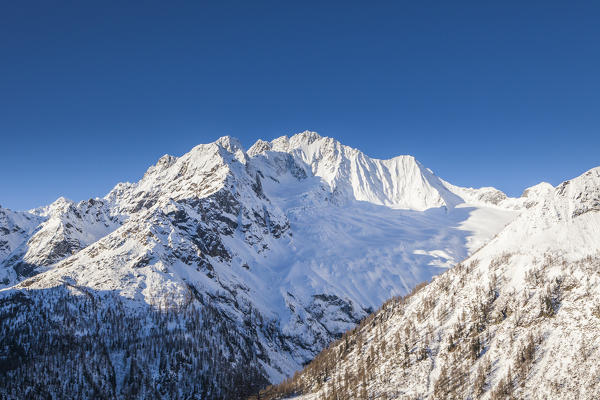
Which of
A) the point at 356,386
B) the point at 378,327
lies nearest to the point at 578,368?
the point at 356,386

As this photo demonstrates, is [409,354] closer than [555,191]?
Yes

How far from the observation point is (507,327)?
130 meters

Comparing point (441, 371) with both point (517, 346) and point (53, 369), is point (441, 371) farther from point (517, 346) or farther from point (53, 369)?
point (53, 369)

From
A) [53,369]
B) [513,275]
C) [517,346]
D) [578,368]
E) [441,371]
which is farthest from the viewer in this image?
[53,369]

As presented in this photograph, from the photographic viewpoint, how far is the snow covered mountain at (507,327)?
374 ft

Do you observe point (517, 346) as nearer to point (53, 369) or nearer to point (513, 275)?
point (513, 275)

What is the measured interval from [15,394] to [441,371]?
165m

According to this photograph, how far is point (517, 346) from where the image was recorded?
122562 mm

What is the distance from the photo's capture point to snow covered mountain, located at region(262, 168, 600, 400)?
114 metres

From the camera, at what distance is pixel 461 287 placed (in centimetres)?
15662

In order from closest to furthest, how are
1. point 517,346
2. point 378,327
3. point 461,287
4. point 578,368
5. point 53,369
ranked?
point 578,368, point 517,346, point 461,287, point 378,327, point 53,369

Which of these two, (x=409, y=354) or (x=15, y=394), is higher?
(x=15, y=394)

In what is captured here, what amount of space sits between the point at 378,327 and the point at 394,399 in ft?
165

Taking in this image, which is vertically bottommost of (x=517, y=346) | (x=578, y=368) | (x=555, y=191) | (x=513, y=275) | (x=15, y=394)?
(x=578, y=368)
